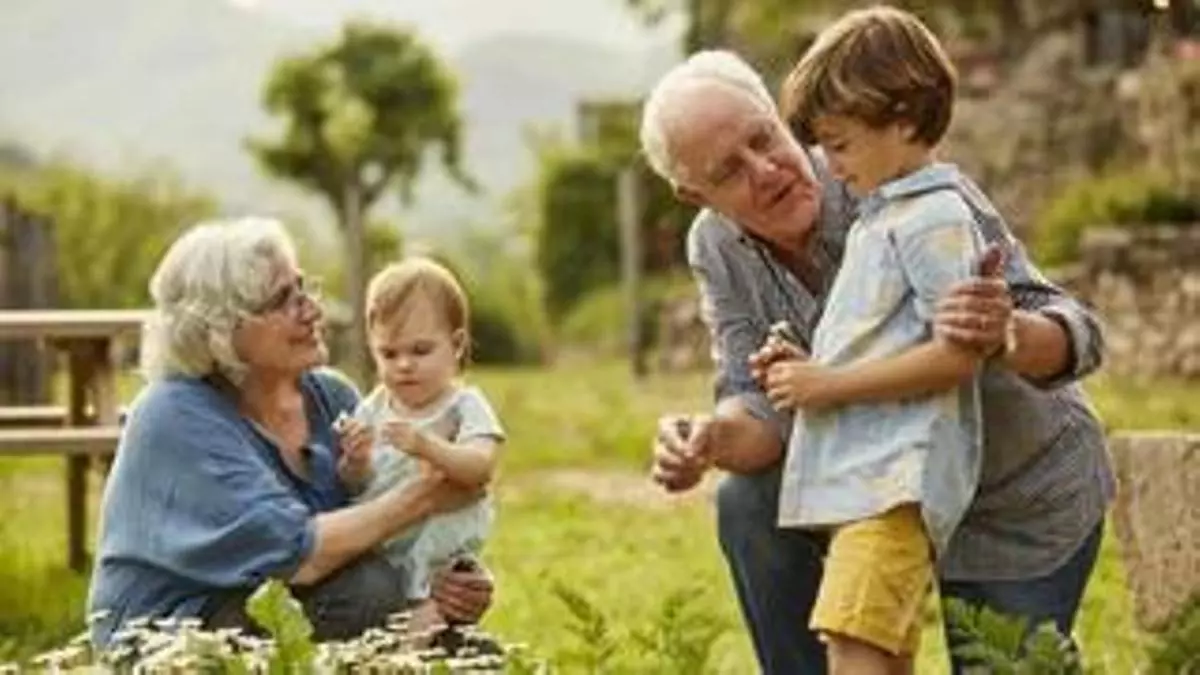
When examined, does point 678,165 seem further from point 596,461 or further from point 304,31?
point 304,31

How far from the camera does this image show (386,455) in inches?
200

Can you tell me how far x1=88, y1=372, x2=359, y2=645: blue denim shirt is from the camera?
4.87 metres

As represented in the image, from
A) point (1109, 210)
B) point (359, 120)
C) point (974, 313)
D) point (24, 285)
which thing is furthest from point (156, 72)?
point (974, 313)

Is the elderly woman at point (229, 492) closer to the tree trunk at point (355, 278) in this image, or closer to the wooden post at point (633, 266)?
the tree trunk at point (355, 278)

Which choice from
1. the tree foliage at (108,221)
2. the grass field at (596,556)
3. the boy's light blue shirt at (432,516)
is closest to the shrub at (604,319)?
the tree foliage at (108,221)

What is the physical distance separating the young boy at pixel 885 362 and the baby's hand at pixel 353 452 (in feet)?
2.82

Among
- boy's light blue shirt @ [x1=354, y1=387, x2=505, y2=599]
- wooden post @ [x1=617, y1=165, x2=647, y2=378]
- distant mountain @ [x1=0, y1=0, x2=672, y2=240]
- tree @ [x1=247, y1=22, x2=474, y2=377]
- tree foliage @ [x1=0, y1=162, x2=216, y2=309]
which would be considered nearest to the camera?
boy's light blue shirt @ [x1=354, y1=387, x2=505, y2=599]

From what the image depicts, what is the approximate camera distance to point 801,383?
169 inches

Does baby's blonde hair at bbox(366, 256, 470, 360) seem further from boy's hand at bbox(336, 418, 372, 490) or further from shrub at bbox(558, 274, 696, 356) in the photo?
shrub at bbox(558, 274, 696, 356)

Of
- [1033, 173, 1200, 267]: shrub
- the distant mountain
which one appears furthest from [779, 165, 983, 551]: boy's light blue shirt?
the distant mountain

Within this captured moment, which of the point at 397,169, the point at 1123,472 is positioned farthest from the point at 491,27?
the point at 1123,472

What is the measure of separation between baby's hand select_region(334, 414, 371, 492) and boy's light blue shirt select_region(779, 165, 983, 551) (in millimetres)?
879

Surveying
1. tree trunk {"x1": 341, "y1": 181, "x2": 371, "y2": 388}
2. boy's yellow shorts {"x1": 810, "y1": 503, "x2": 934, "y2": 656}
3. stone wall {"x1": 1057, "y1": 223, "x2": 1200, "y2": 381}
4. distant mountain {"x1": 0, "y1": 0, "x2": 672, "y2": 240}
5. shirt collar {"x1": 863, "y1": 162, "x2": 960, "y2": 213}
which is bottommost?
distant mountain {"x1": 0, "y1": 0, "x2": 672, "y2": 240}

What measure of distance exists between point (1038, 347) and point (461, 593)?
1081mm
